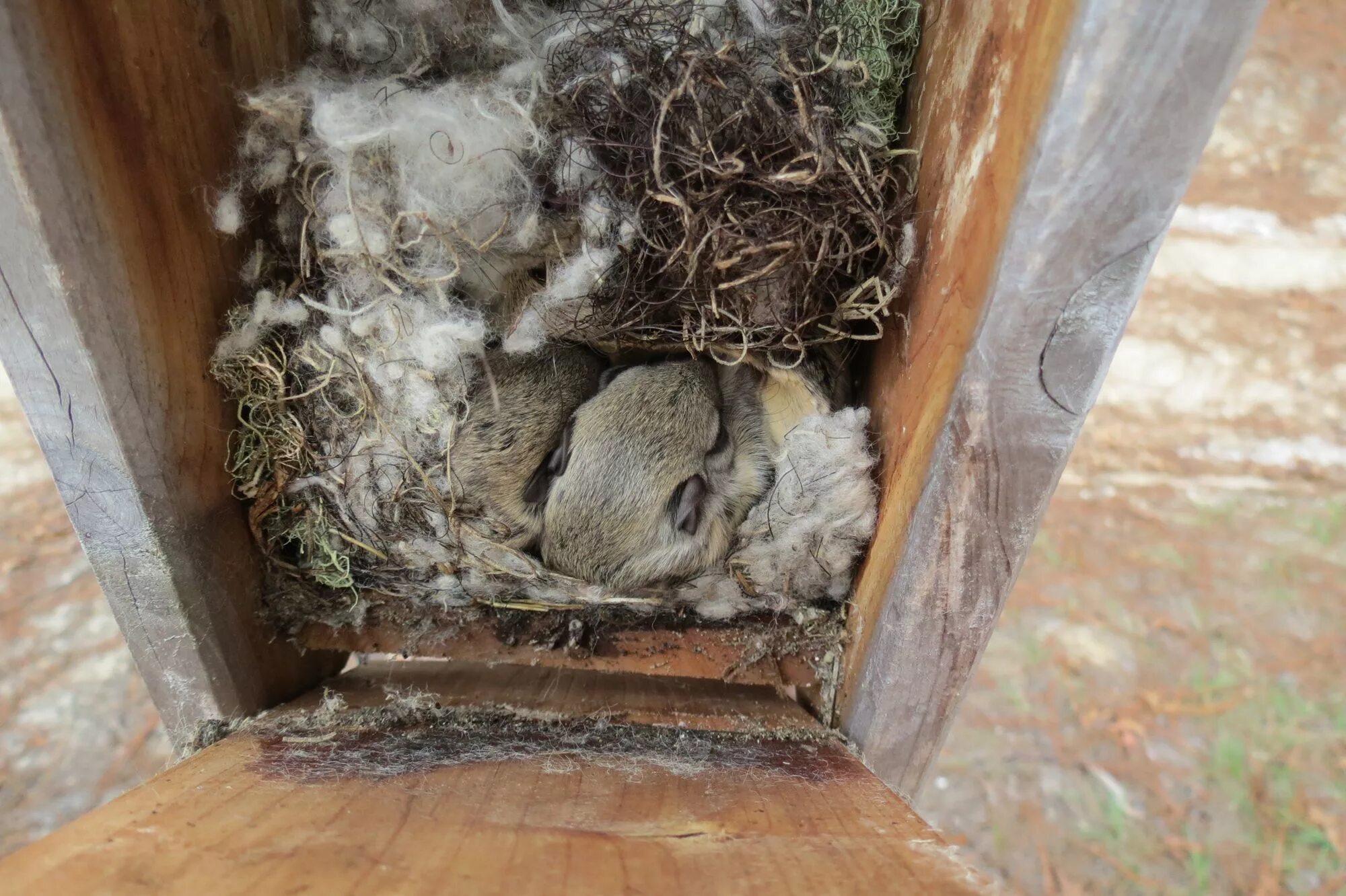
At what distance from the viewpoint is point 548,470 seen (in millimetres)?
1638

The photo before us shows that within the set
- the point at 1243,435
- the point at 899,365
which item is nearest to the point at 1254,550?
the point at 1243,435

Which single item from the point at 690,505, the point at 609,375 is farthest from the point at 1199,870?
the point at 609,375

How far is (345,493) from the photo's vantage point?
1.42 m

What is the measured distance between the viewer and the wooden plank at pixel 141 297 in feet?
3.06

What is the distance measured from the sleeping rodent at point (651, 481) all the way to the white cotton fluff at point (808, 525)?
0.08 meters

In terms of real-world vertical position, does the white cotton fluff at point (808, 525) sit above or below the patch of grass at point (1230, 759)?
above

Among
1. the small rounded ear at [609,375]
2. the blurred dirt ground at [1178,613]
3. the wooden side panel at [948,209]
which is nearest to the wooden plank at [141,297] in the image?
the small rounded ear at [609,375]

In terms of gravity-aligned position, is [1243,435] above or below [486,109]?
below

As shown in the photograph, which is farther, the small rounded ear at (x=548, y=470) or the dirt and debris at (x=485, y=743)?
the small rounded ear at (x=548, y=470)

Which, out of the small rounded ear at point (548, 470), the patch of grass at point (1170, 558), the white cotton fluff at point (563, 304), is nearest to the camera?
the white cotton fluff at point (563, 304)

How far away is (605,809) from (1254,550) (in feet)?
12.9

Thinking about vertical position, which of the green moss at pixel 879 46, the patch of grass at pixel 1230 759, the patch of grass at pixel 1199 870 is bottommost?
the patch of grass at pixel 1199 870

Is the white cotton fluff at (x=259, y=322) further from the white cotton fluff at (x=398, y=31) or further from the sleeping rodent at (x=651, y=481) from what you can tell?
the sleeping rodent at (x=651, y=481)

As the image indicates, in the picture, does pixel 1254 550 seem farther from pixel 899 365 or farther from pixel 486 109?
pixel 486 109
